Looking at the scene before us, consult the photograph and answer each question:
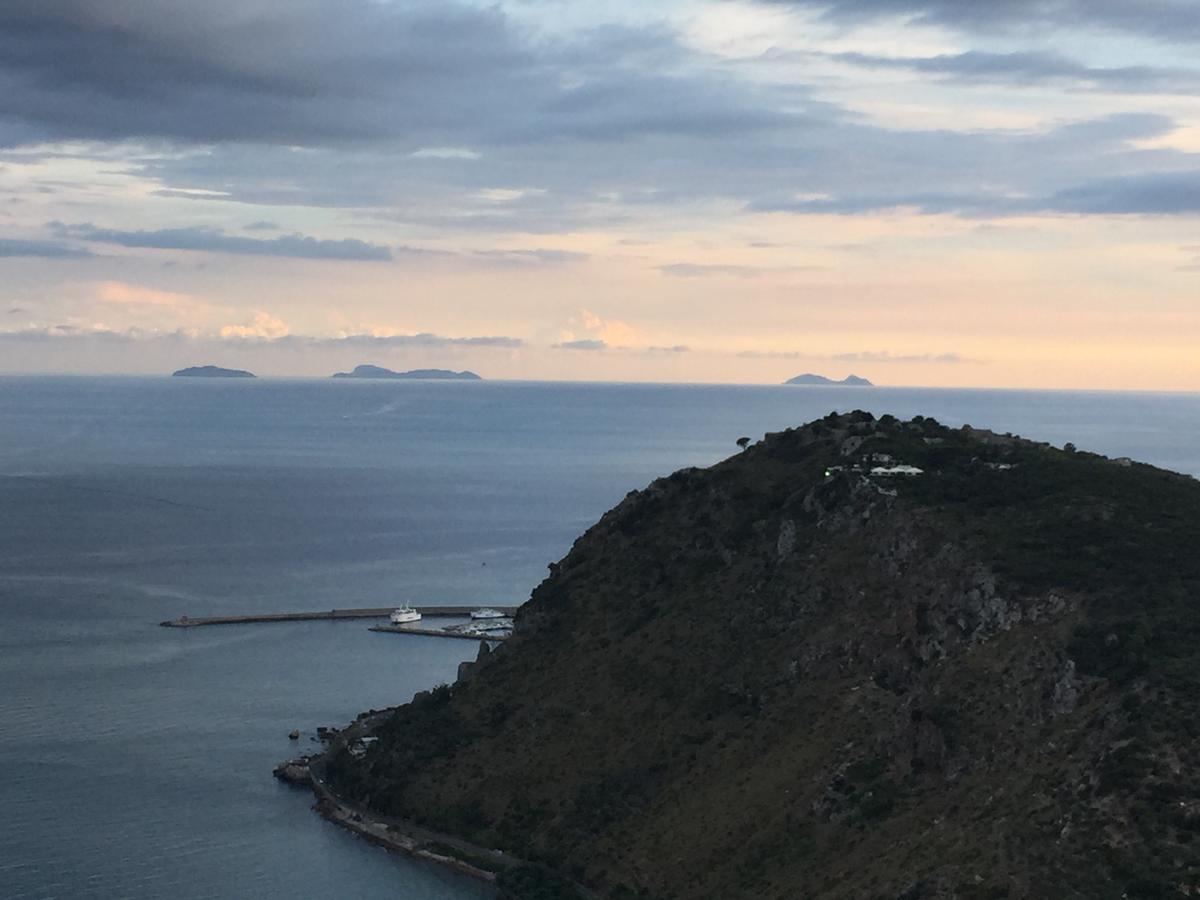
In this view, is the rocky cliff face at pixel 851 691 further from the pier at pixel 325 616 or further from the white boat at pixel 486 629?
the pier at pixel 325 616

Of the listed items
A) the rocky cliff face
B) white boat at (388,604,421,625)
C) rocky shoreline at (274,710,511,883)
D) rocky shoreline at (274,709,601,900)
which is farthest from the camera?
white boat at (388,604,421,625)

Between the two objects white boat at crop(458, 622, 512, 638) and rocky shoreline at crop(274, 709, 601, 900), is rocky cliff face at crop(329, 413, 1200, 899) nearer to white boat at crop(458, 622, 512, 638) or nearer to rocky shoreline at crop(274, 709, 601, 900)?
rocky shoreline at crop(274, 709, 601, 900)

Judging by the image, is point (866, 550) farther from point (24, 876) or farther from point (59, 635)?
point (59, 635)

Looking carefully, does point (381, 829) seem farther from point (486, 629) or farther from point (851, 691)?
point (486, 629)

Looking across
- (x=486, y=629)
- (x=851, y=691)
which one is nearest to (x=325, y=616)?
(x=486, y=629)

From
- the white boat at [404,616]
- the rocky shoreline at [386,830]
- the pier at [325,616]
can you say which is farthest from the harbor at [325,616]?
the rocky shoreline at [386,830]

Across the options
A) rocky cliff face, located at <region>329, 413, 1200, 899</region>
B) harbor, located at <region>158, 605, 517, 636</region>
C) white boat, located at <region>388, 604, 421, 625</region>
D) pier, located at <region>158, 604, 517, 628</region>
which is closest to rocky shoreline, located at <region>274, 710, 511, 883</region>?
rocky cliff face, located at <region>329, 413, 1200, 899</region>
